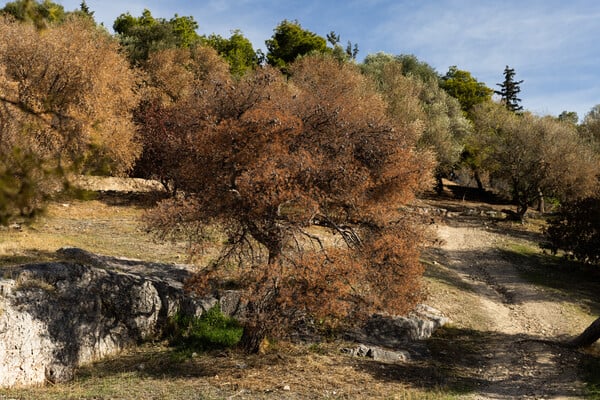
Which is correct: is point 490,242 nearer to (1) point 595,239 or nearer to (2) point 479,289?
(1) point 595,239

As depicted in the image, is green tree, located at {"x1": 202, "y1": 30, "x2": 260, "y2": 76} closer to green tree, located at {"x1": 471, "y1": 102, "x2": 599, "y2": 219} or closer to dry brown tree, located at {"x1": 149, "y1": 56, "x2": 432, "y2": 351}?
green tree, located at {"x1": 471, "y1": 102, "x2": 599, "y2": 219}

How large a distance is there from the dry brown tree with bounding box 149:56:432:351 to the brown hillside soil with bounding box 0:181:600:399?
1.53m

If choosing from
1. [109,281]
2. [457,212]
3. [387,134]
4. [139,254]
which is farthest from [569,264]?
[109,281]

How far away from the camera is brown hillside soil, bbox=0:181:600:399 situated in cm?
1250

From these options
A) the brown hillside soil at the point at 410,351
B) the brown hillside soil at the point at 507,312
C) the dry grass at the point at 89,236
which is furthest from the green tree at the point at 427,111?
the dry grass at the point at 89,236

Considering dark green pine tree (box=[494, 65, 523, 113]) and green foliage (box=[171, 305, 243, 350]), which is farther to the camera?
dark green pine tree (box=[494, 65, 523, 113])

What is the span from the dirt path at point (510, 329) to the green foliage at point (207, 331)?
6.71m

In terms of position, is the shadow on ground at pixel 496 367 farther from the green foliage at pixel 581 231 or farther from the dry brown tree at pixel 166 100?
the green foliage at pixel 581 231

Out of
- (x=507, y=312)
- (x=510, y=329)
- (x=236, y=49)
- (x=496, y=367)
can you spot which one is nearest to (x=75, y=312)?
(x=496, y=367)

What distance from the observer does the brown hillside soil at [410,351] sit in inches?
492

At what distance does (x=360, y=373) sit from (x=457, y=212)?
1438 inches

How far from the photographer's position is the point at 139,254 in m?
21.4

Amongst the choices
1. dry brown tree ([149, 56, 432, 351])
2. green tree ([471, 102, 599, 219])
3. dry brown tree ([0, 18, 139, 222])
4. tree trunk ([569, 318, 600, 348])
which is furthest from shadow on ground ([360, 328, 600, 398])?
green tree ([471, 102, 599, 219])

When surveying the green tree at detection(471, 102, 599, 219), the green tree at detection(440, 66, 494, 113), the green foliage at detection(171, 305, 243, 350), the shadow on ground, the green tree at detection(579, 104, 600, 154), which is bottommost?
the shadow on ground
